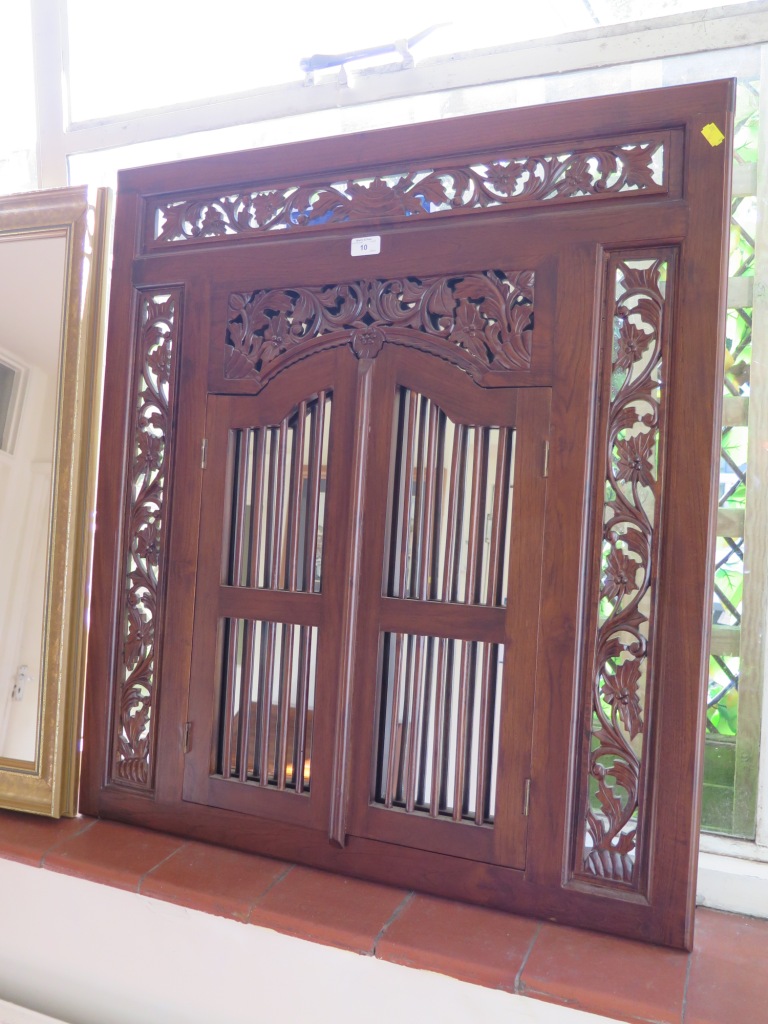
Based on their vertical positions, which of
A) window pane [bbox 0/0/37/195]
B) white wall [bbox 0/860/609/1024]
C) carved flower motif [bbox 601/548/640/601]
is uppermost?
window pane [bbox 0/0/37/195]

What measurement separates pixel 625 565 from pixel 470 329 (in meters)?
0.58

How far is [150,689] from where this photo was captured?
1956mm

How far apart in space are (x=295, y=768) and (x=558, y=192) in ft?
4.51

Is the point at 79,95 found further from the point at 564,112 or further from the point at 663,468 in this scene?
the point at 663,468

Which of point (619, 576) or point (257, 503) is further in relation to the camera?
point (257, 503)

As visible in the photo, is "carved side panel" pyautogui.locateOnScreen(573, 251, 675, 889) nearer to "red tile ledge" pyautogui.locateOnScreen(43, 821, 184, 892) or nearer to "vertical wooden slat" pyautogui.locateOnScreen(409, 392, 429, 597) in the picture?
"vertical wooden slat" pyautogui.locateOnScreen(409, 392, 429, 597)

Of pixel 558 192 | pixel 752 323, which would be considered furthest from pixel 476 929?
pixel 558 192

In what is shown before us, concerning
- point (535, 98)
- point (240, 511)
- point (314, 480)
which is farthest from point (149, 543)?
point (535, 98)

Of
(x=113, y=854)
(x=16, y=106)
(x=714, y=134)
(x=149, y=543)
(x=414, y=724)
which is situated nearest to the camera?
(x=714, y=134)

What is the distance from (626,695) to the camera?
1558 mm

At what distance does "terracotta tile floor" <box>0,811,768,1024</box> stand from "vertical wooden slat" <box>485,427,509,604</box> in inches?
25.7

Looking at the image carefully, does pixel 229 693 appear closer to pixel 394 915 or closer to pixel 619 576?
pixel 394 915

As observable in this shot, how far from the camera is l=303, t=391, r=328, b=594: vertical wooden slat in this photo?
181 cm

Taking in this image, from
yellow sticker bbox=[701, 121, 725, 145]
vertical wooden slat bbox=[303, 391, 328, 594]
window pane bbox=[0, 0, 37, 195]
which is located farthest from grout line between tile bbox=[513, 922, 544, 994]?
window pane bbox=[0, 0, 37, 195]
